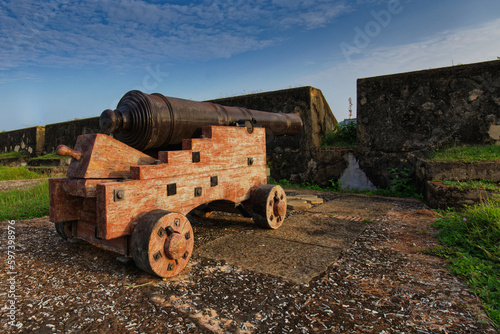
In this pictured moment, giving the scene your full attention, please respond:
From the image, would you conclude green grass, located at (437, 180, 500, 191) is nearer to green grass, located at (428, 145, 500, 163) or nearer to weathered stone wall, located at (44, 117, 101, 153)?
green grass, located at (428, 145, 500, 163)

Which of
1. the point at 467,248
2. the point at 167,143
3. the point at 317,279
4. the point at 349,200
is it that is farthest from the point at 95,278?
the point at 349,200

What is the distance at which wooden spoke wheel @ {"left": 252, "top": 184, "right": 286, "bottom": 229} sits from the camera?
129 inches

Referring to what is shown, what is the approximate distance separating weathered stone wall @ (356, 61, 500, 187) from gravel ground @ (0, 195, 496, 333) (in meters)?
3.48

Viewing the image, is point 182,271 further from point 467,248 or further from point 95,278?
point 467,248

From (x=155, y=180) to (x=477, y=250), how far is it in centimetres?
258

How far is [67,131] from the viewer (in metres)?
11.5

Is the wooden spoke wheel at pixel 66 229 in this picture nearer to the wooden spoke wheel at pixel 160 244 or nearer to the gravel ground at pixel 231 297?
the gravel ground at pixel 231 297

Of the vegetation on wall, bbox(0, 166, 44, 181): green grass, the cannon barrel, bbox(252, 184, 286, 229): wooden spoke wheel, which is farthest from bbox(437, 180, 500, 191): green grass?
bbox(0, 166, 44, 181): green grass

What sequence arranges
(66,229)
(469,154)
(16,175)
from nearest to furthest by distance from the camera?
(66,229), (469,154), (16,175)

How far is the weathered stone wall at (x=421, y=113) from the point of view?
203 inches

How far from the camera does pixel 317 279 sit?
2.10 metres

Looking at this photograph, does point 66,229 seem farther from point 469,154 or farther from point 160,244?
point 469,154

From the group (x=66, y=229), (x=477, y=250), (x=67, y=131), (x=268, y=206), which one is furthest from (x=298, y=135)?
(x=67, y=131)

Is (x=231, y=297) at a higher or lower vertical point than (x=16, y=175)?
lower
